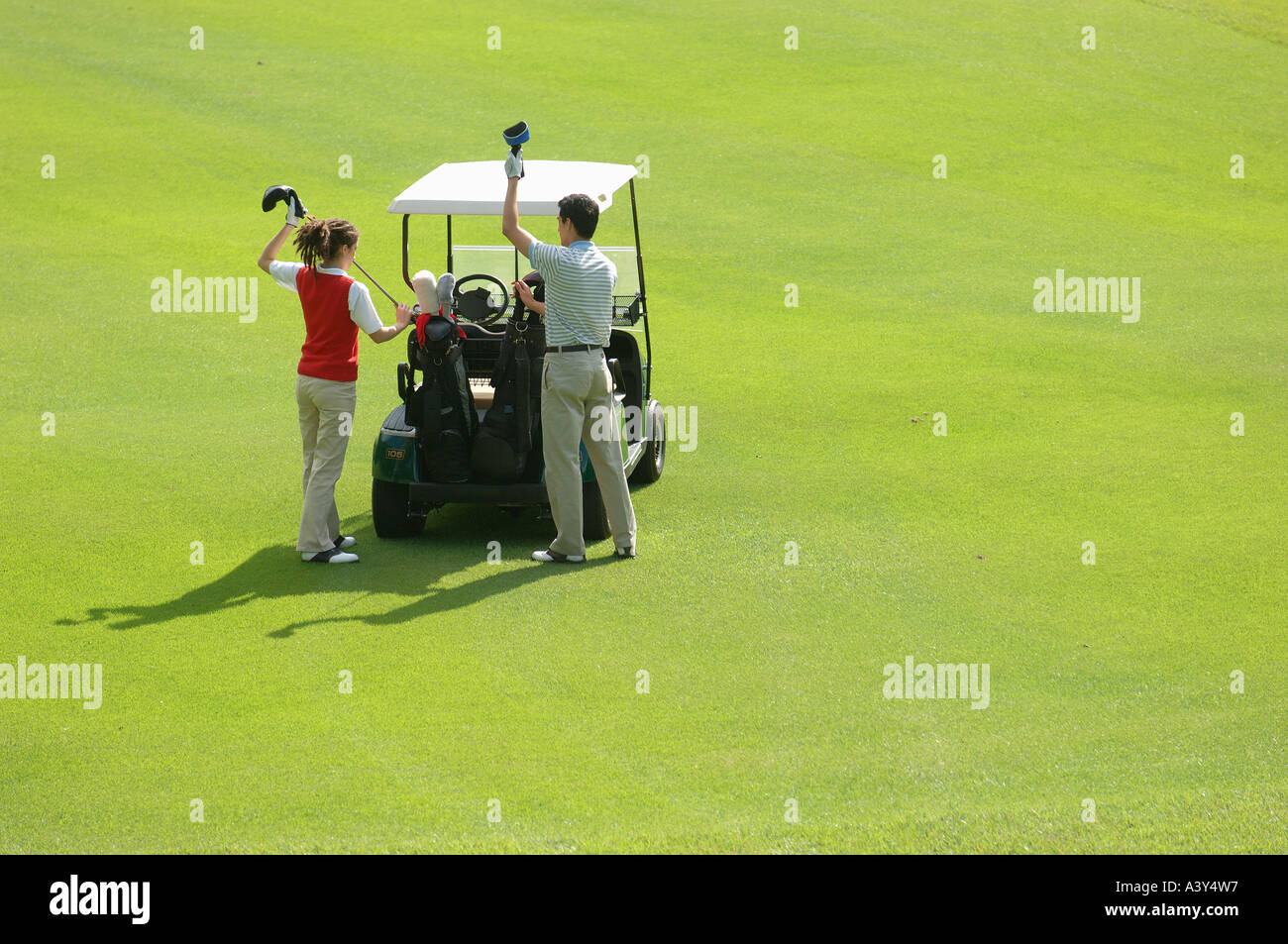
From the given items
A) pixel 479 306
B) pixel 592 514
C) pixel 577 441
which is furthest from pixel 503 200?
pixel 592 514

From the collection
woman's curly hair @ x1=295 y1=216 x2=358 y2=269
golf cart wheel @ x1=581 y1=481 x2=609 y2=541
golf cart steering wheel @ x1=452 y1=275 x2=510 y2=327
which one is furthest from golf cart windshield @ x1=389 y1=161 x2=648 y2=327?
golf cart wheel @ x1=581 y1=481 x2=609 y2=541

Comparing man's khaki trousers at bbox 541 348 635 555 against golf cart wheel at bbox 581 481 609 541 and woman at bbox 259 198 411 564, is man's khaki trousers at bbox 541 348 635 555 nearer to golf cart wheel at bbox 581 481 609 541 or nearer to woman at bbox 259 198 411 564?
golf cart wheel at bbox 581 481 609 541

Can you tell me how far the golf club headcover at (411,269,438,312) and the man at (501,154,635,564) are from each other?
585 mm

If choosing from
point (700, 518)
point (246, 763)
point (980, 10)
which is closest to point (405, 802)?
point (246, 763)

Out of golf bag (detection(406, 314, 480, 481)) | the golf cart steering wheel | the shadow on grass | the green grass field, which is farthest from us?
the golf cart steering wheel

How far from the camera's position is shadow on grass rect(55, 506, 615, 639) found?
6.96 meters

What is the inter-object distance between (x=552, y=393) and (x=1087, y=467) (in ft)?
13.2

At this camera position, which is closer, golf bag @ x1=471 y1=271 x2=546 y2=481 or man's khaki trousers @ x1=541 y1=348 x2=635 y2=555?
man's khaki trousers @ x1=541 y1=348 x2=635 y2=555

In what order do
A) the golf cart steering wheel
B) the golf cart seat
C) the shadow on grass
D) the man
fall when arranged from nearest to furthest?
the shadow on grass
the man
the golf cart seat
the golf cart steering wheel

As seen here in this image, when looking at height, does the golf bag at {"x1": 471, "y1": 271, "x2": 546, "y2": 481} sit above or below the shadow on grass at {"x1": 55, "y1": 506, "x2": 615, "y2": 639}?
above

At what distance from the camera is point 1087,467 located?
9.52 m

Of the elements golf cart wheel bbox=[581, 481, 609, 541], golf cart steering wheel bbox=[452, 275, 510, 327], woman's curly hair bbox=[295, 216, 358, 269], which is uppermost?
woman's curly hair bbox=[295, 216, 358, 269]

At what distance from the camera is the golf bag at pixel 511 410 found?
7.80 meters
